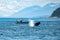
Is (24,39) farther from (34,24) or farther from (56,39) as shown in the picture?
(34,24)

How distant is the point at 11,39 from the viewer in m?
31.0

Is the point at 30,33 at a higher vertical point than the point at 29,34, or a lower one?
higher

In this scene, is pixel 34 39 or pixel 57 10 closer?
pixel 34 39

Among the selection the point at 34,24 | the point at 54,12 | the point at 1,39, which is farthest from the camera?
the point at 54,12

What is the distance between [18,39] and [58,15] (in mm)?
122442

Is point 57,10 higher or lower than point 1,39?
higher

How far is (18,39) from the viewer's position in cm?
3141

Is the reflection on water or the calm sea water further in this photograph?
the calm sea water

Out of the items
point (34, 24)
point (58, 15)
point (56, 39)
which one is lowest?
point (56, 39)

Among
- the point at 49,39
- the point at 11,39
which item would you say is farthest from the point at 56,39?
the point at 11,39

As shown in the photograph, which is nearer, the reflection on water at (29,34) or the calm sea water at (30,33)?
the reflection on water at (29,34)

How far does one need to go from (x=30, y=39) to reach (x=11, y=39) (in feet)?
6.54

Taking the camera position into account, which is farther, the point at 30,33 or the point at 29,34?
the point at 30,33

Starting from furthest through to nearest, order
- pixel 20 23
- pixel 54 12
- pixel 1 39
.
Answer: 1. pixel 54 12
2. pixel 20 23
3. pixel 1 39
